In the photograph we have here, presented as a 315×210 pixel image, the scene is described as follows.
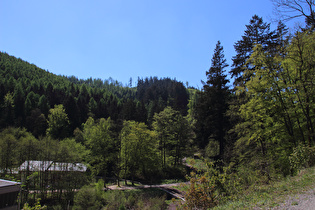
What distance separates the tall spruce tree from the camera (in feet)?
82.5

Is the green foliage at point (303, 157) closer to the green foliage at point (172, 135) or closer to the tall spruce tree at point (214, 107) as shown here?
the tall spruce tree at point (214, 107)

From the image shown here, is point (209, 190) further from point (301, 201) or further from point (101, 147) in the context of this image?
point (101, 147)

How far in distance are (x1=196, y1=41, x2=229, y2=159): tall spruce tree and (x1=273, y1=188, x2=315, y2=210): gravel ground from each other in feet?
58.5

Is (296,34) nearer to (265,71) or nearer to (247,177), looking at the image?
(265,71)

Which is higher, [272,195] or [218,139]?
[218,139]

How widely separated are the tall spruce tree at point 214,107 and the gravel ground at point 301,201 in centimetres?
1784

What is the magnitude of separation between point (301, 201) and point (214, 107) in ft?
65.0

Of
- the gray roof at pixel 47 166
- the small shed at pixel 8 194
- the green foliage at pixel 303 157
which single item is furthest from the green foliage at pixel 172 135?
the green foliage at pixel 303 157

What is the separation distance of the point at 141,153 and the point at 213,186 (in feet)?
83.5

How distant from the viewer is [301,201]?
620 cm

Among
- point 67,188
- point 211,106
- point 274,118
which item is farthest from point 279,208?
point 67,188

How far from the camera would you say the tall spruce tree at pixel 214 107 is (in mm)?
25156

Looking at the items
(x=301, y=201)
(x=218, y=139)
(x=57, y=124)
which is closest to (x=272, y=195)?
(x=301, y=201)

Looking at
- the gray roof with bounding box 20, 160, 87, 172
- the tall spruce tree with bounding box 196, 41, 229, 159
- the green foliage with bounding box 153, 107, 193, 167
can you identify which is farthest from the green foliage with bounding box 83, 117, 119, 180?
the tall spruce tree with bounding box 196, 41, 229, 159
